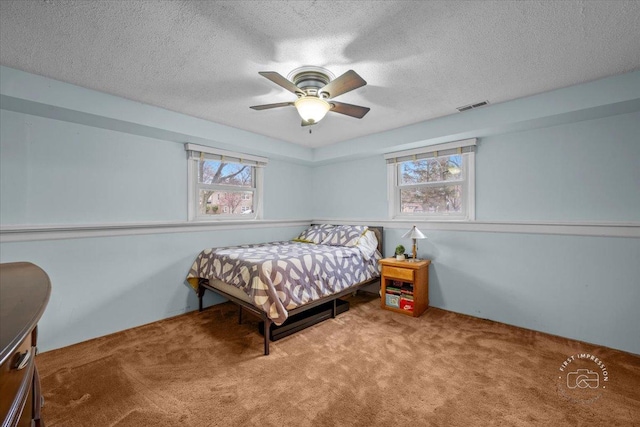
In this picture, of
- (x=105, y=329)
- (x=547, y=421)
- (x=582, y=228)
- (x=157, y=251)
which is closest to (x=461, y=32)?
(x=582, y=228)

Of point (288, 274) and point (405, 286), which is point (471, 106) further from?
point (288, 274)

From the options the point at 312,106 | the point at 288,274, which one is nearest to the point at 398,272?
the point at 288,274

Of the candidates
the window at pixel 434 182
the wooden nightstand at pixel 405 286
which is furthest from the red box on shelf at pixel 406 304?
the window at pixel 434 182

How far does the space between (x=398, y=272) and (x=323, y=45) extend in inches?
Answer: 97.3

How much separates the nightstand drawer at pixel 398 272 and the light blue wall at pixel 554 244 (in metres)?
0.48

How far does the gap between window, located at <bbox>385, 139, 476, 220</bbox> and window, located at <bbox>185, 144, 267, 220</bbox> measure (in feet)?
6.43

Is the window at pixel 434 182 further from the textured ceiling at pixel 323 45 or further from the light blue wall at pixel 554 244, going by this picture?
the textured ceiling at pixel 323 45

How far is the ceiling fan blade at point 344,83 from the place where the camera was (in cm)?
172

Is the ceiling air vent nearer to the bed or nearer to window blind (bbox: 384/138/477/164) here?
window blind (bbox: 384/138/477/164)

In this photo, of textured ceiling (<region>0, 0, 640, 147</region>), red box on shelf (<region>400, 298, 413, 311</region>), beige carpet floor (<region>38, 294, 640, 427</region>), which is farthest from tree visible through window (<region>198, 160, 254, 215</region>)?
red box on shelf (<region>400, 298, 413, 311</region>)

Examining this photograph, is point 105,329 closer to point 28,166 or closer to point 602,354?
point 28,166

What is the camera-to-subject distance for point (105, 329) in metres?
2.67

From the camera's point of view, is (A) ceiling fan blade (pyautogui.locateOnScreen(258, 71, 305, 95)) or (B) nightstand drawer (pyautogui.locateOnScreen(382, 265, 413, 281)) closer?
(A) ceiling fan blade (pyautogui.locateOnScreen(258, 71, 305, 95))

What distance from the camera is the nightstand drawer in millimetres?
3120
